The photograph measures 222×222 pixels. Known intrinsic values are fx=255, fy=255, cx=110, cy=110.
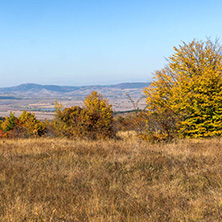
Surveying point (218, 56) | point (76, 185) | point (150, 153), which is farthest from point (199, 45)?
point (76, 185)

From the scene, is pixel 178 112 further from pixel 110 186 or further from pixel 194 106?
pixel 110 186

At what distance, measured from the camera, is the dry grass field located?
379 centimetres

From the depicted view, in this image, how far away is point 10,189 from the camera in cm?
472

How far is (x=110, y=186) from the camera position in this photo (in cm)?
486

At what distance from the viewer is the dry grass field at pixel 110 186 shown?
3785mm

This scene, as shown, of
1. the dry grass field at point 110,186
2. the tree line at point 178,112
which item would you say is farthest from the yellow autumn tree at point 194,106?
the dry grass field at point 110,186

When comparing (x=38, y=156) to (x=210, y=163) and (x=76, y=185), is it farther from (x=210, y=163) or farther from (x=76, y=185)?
(x=210, y=163)

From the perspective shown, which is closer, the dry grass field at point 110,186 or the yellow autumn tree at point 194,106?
the dry grass field at point 110,186

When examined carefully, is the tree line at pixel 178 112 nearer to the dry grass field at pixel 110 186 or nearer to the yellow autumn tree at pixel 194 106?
the yellow autumn tree at pixel 194 106

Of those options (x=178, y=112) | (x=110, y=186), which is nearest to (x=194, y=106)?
(x=178, y=112)

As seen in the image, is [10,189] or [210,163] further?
[210,163]

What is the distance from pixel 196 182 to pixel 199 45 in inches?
682

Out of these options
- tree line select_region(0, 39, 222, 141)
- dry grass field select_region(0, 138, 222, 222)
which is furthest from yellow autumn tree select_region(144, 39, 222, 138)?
dry grass field select_region(0, 138, 222, 222)

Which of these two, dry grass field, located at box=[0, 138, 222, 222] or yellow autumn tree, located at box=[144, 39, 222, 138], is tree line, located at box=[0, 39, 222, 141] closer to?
yellow autumn tree, located at box=[144, 39, 222, 138]
